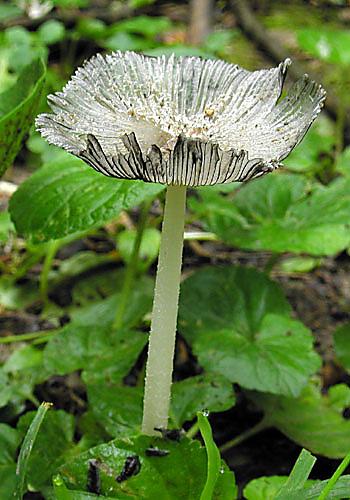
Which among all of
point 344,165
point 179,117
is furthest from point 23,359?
point 344,165

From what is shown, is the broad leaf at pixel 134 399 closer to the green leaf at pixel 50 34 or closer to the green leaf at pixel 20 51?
the green leaf at pixel 20 51

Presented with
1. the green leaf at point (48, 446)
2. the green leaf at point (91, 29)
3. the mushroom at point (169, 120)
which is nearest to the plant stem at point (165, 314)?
the mushroom at point (169, 120)

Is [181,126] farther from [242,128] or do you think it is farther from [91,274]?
[91,274]

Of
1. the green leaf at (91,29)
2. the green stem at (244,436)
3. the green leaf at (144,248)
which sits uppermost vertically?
the green leaf at (91,29)

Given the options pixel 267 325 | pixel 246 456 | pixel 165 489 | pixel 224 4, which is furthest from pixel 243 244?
pixel 224 4

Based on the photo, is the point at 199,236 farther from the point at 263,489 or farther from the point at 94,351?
the point at 263,489

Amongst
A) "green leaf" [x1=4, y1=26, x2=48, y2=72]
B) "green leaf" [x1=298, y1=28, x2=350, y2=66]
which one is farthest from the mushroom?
"green leaf" [x1=298, y1=28, x2=350, y2=66]
